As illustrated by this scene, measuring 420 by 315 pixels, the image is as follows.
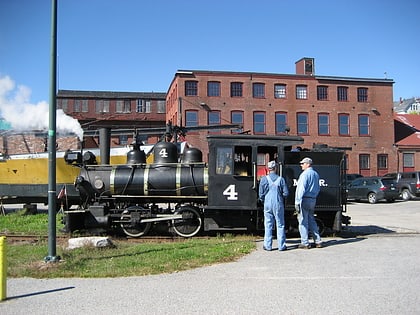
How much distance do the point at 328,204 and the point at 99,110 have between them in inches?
1927

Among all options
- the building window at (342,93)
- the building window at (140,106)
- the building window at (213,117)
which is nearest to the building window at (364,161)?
the building window at (342,93)

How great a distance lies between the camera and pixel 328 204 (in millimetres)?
10781

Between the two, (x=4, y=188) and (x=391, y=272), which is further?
(x=4, y=188)

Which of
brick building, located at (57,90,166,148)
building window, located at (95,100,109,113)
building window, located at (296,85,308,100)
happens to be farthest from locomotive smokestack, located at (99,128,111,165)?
building window, located at (95,100,109,113)

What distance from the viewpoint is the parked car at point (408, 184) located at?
27.5 metres

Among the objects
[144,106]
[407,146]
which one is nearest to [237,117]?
[407,146]

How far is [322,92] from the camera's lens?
43.1m

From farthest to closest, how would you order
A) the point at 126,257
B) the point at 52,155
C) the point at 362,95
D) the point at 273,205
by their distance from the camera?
1. the point at 362,95
2. the point at 273,205
3. the point at 126,257
4. the point at 52,155

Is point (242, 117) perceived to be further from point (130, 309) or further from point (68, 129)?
point (130, 309)

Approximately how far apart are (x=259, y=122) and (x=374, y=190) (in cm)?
1757

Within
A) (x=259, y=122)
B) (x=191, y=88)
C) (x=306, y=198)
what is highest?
(x=191, y=88)

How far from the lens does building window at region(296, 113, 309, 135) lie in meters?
42.2

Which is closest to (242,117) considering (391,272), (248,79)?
(248,79)

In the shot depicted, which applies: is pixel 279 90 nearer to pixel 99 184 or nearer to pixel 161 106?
→ pixel 161 106
